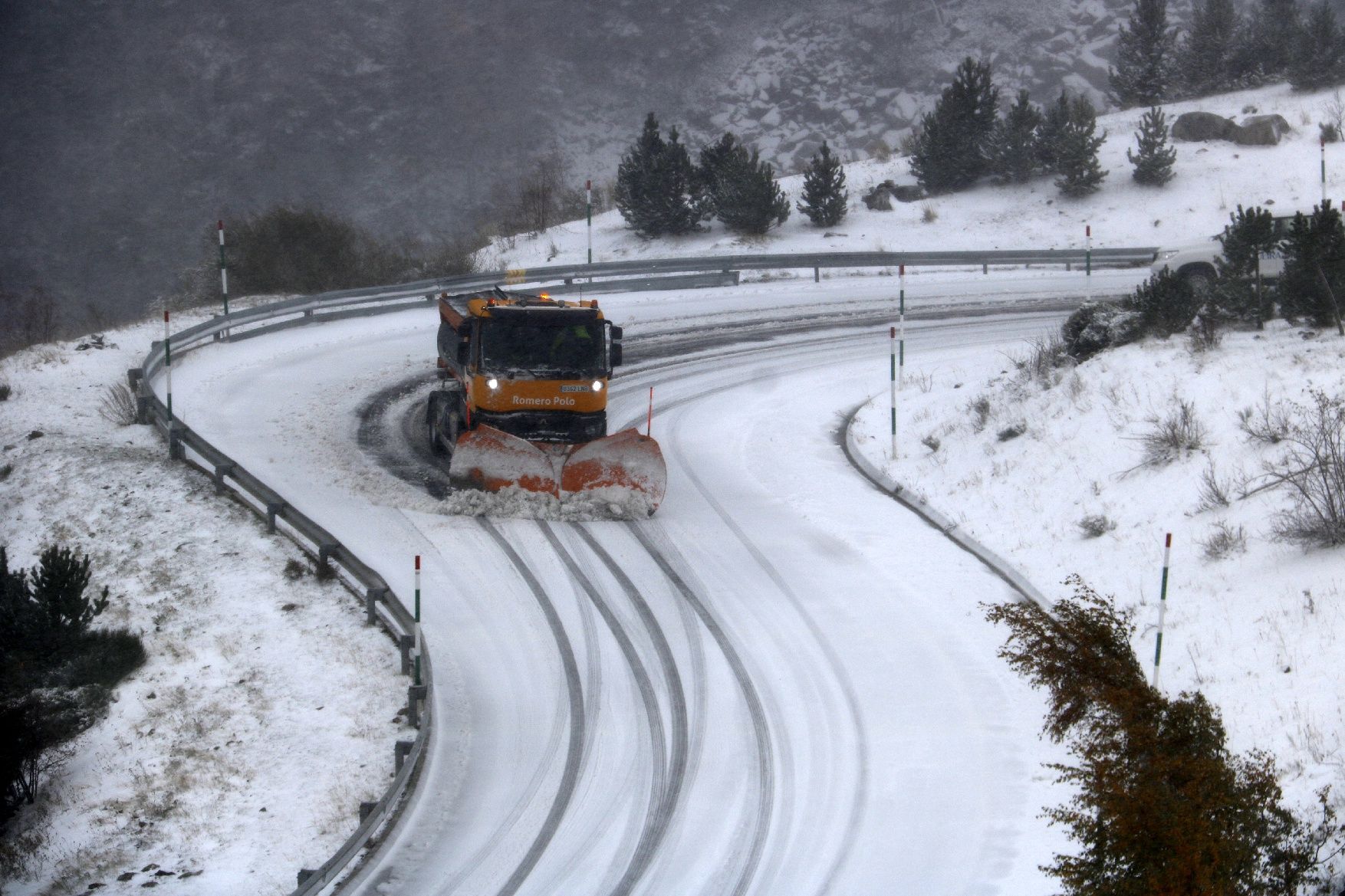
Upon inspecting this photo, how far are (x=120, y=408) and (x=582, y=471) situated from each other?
8.27 metres

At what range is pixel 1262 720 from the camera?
9273 mm

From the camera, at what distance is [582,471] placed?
1560 centimetres

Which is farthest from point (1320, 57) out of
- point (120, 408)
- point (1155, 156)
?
point (120, 408)

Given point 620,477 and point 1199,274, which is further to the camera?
point 1199,274

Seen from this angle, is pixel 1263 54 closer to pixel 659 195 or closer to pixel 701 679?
pixel 659 195

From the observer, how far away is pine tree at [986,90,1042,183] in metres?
34.7

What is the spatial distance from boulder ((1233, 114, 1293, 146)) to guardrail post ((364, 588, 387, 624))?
2984 cm

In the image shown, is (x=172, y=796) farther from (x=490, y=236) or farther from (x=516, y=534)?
(x=490, y=236)

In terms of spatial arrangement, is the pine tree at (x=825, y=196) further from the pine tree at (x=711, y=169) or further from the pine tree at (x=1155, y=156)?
the pine tree at (x=1155, y=156)

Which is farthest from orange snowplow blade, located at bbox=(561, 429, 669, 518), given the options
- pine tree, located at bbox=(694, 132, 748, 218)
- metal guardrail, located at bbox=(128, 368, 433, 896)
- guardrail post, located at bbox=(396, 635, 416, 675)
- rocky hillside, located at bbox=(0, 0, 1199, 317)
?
rocky hillside, located at bbox=(0, 0, 1199, 317)

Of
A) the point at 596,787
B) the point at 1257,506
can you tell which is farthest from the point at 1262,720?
the point at 596,787

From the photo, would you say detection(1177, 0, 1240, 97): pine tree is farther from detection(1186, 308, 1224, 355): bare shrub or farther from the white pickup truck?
detection(1186, 308, 1224, 355): bare shrub

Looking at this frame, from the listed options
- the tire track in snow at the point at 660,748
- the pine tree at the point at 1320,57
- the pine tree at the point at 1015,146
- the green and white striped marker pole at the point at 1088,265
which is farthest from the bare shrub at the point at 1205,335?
the pine tree at the point at 1320,57

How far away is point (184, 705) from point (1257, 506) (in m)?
10.3
